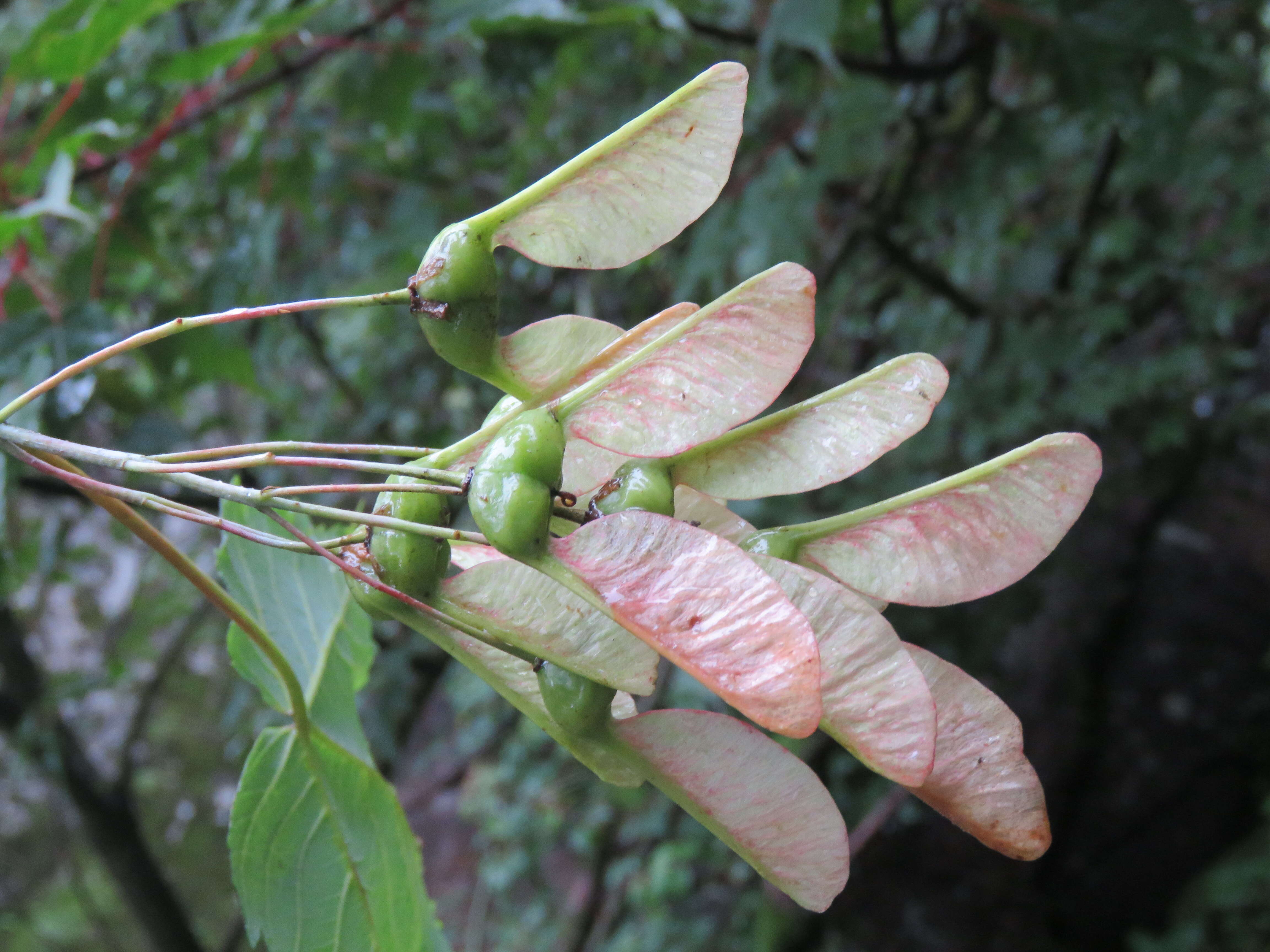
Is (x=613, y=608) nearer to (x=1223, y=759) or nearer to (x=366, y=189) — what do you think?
(x=366, y=189)

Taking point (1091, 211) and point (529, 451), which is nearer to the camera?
point (529, 451)

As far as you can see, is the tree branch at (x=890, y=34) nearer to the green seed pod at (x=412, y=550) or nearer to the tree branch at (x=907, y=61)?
the tree branch at (x=907, y=61)

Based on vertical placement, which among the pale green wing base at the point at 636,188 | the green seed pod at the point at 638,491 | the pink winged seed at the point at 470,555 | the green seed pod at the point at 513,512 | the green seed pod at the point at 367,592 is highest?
→ the pale green wing base at the point at 636,188

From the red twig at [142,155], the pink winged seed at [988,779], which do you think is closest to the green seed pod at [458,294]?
the pink winged seed at [988,779]

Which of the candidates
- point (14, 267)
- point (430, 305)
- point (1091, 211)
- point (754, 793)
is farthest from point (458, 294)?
point (1091, 211)

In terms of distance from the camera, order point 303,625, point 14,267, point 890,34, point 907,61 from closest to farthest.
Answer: point 303,625
point 14,267
point 890,34
point 907,61

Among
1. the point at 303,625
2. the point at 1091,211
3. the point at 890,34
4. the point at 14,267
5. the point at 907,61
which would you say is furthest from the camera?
the point at 1091,211

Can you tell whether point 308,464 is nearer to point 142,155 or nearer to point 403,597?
point 403,597
